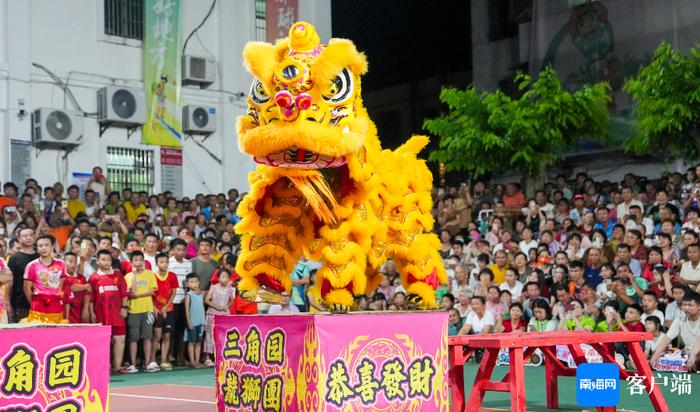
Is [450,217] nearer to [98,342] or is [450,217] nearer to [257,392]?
[257,392]

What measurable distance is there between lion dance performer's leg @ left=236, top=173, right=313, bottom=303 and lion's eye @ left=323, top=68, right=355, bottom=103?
525mm

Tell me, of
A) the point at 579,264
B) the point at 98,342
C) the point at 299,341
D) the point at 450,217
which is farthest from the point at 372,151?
the point at 450,217

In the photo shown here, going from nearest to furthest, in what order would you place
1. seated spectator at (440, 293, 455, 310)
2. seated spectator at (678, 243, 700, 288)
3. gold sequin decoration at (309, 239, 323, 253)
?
1. gold sequin decoration at (309, 239, 323, 253)
2. seated spectator at (678, 243, 700, 288)
3. seated spectator at (440, 293, 455, 310)

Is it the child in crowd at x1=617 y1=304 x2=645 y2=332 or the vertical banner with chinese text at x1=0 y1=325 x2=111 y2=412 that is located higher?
the vertical banner with chinese text at x1=0 y1=325 x2=111 y2=412

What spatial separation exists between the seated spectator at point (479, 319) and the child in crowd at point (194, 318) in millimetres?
2414

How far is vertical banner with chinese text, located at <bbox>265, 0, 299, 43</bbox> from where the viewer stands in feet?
47.4

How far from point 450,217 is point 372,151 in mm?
6329

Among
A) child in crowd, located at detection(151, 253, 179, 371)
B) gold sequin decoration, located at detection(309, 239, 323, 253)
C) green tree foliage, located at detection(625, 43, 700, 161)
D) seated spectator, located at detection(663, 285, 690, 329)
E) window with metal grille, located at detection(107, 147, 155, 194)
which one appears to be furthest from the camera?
window with metal grille, located at detection(107, 147, 155, 194)

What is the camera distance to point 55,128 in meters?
12.2

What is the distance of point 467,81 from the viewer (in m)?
18.5

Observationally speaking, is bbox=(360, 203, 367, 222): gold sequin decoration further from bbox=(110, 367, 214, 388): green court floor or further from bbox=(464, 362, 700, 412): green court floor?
bbox=(110, 367, 214, 388): green court floor

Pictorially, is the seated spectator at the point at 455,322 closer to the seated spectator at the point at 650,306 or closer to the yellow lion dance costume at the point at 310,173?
the seated spectator at the point at 650,306

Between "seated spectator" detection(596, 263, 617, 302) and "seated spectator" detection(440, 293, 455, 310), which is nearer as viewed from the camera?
"seated spectator" detection(596, 263, 617, 302)

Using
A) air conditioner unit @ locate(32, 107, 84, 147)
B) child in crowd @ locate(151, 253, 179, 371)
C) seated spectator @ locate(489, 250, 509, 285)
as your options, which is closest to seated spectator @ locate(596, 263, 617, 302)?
seated spectator @ locate(489, 250, 509, 285)
